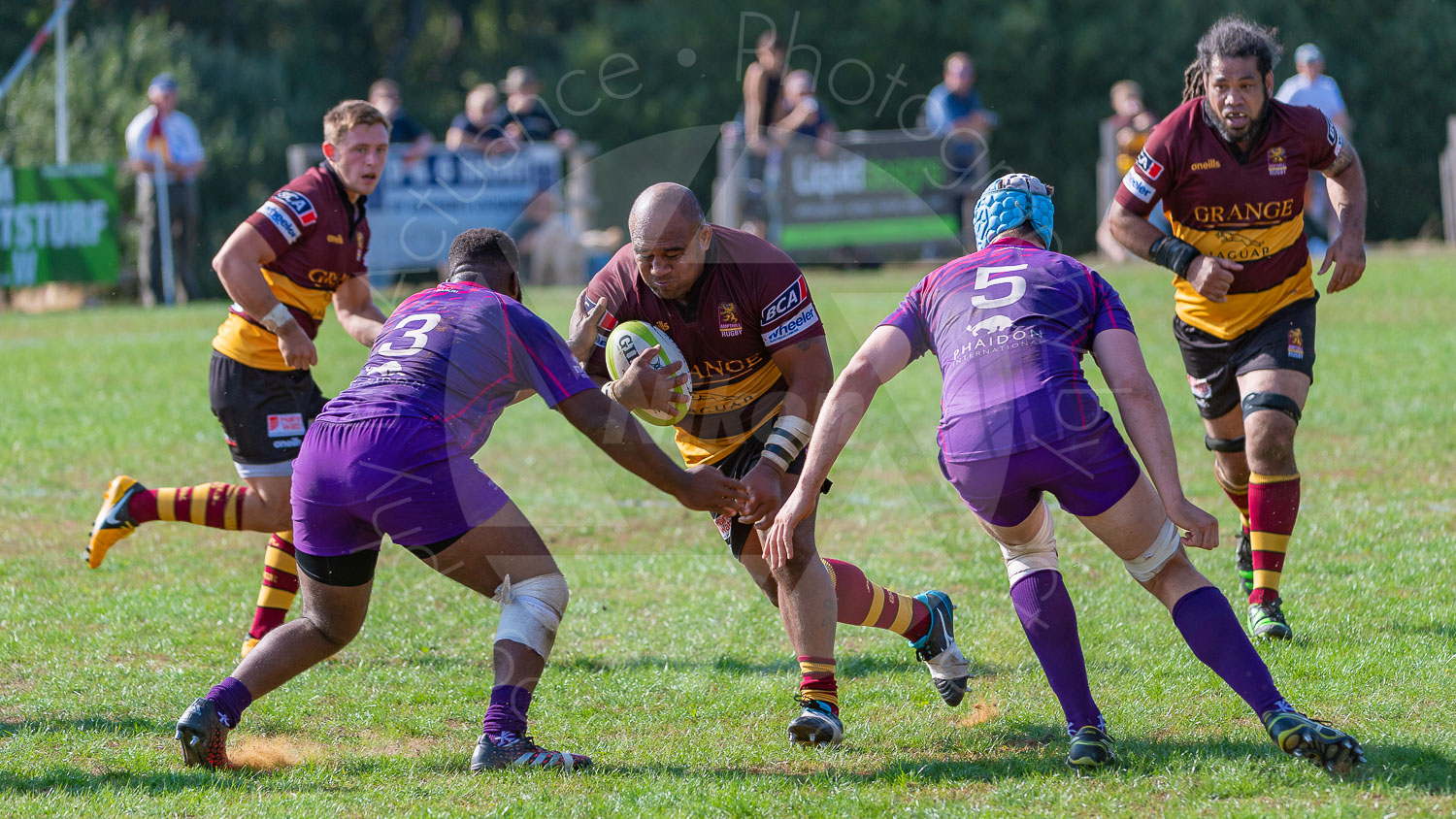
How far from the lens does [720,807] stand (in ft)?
14.0

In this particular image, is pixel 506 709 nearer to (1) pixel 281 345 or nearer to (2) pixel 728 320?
(2) pixel 728 320

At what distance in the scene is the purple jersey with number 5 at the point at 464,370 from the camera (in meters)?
4.49

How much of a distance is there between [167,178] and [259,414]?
43.1ft

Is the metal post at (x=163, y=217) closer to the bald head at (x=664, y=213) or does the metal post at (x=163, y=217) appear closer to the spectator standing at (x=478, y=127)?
the spectator standing at (x=478, y=127)

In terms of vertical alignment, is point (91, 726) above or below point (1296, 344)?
below

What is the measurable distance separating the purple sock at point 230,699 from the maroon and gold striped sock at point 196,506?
6.17ft

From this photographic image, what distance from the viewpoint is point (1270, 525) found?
235 inches

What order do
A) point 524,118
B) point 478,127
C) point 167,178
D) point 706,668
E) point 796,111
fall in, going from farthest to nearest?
point 524,118 < point 167,178 < point 478,127 < point 796,111 < point 706,668

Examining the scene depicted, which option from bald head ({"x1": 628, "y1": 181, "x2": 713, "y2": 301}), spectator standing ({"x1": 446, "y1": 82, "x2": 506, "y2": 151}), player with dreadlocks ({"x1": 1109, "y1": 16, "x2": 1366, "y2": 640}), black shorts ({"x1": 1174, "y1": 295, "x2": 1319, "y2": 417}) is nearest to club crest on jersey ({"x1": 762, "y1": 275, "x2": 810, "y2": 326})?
bald head ({"x1": 628, "y1": 181, "x2": 713, "y2": 301})

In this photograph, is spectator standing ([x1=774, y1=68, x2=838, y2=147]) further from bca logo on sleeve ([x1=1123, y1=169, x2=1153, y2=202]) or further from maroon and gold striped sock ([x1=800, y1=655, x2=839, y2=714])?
maroon and gold striped sock ([x1=800, y1=655, x2=839, y2=714])

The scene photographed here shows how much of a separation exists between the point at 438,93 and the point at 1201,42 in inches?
1070

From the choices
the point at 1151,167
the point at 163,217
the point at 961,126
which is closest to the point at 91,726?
the point at 1151,167

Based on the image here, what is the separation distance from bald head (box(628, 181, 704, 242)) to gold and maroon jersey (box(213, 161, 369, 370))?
79.9 inches

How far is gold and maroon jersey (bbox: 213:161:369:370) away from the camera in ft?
20.2
